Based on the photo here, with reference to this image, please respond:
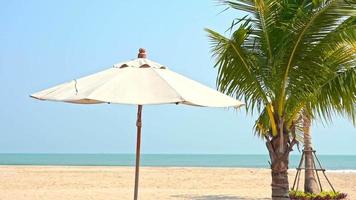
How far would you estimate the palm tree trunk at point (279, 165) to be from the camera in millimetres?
8438

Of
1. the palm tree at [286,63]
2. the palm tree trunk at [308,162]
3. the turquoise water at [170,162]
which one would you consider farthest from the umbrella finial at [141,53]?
the turquoise water at [170,162]

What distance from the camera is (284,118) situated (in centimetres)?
884

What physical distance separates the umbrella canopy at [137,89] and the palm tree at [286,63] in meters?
2.48

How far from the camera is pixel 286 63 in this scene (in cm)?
887

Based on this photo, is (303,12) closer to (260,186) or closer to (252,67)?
(252,67)

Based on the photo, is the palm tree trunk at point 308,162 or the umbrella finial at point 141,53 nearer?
the umbrella finial at point 141,53

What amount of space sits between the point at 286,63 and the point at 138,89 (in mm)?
3651

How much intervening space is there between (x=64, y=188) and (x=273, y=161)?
12.5 meters

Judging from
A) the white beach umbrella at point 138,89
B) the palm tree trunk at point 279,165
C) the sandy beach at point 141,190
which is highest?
the white beach umbrella at point 138,89

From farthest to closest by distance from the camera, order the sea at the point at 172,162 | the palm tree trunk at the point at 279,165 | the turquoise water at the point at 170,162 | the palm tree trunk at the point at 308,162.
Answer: the turquoise water at the point at 170,162 < the sea at the point at 172,162 < the palm tree trunk at the point at 308,162 < the palm tree trunk at the point at 279,165

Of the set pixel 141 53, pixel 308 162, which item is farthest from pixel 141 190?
pixel 141 53

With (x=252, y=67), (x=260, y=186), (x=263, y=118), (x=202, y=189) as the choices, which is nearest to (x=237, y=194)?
(x=202, y=189)

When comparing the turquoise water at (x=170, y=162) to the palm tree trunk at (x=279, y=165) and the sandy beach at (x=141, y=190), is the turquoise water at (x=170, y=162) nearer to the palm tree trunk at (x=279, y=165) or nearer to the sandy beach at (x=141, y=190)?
the sandy beach at (x=141, y=190)

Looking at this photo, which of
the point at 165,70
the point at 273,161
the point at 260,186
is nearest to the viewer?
the point at 165,70
